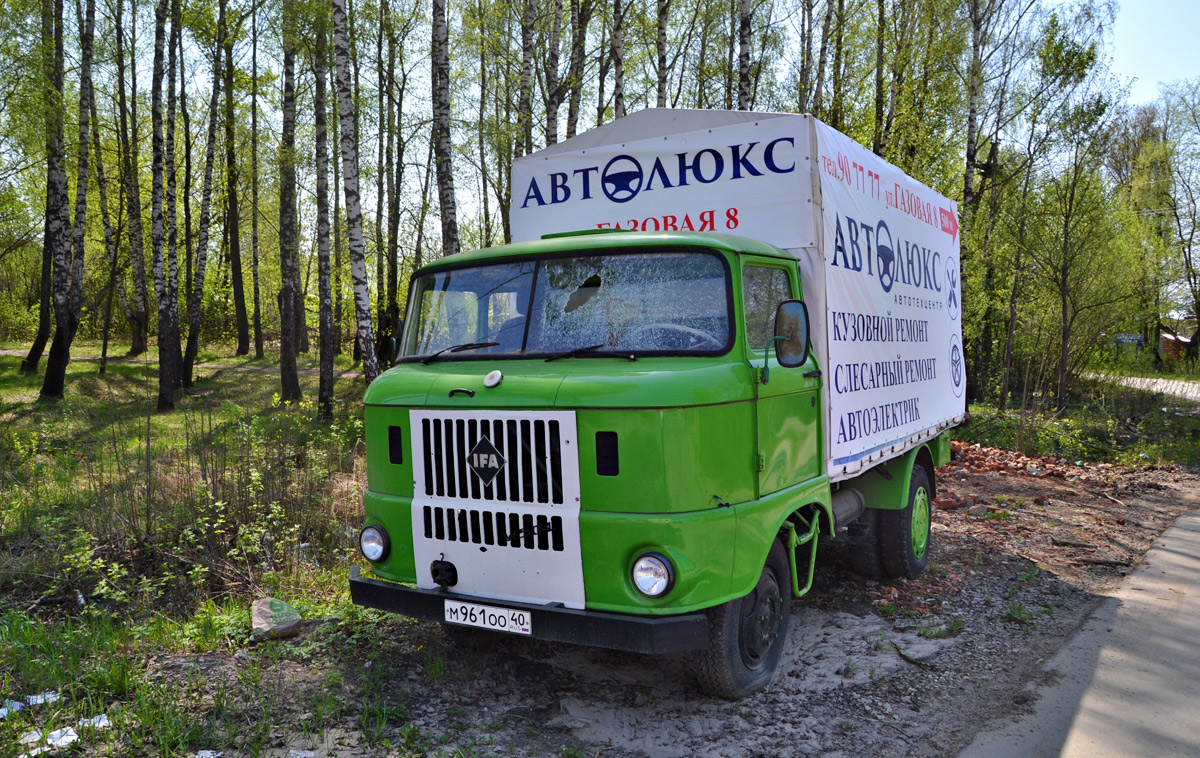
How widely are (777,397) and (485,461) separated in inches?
62.1

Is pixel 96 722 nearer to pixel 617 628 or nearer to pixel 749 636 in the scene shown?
pixel 617 628

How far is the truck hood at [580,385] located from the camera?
3.67 meters

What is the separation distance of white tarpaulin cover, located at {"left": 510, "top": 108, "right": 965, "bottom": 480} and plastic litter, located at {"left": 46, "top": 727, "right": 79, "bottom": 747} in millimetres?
4056

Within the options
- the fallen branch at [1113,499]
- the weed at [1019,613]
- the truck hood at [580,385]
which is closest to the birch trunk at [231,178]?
the truck hood at [580,385]

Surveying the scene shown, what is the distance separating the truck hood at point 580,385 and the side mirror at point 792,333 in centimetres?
30

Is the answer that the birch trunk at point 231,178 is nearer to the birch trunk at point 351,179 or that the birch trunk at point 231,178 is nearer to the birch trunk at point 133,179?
the birch trunk at point 133,179

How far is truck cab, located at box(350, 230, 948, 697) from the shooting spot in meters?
3.67

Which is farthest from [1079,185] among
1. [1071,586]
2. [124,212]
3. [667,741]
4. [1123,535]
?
[124,212]

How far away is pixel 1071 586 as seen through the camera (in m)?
6.55

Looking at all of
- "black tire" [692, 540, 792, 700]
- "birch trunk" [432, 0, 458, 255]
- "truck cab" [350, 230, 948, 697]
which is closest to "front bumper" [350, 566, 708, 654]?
"truck cab" [350, 230, 948, 697]

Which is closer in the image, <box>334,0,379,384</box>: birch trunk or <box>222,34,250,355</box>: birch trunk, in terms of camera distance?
<box>334,0,379,384</box>: birch trunk

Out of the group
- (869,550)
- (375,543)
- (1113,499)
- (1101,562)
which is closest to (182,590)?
(375,543)

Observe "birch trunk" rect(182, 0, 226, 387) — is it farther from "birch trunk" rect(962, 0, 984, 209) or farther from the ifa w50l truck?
"birch trunk" rect(962, 0, 984, 209)

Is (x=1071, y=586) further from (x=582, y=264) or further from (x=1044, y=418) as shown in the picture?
(x=1044, y=418)
